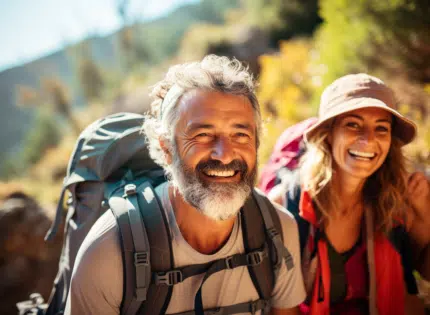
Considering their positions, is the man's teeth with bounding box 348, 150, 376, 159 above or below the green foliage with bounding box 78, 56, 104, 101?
below

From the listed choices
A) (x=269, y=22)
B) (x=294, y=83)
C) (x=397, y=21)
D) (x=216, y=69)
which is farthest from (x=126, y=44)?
(x=216, y=69)

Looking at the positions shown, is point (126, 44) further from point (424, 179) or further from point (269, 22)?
point (424, 179)

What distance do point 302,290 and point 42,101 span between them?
24.5 metres

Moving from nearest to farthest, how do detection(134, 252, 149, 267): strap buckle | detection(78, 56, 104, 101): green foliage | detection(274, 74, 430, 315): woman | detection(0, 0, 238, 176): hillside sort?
detection(134, 252, 149, 267): strap buckle, detection(274, 74, 430, 315): woman, detection(78, 56, 104, 101): green foliage, detection(0, 0, 238, 176): hillside

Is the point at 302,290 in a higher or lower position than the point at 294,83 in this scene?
lower

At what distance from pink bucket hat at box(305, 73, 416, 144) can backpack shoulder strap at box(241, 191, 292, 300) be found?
0.81 metres

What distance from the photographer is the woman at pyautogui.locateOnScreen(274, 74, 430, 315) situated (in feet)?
6.65

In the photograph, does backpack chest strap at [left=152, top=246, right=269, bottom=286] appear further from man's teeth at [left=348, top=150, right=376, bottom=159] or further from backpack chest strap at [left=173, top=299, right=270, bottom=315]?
man's teeth at [left=348, top=150, right=376, bottom=159]

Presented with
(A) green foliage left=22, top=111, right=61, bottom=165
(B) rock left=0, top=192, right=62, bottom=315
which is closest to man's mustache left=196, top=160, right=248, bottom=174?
(B) rock left=0, top=192, right=62, bottom=315

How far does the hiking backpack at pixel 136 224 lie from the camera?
1.46 m

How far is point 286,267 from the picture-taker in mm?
1791

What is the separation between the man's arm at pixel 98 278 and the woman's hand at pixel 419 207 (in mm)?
1952

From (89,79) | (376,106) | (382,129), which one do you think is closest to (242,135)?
(376,106)

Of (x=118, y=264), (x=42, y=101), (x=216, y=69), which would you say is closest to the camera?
(x=118, y=264)
